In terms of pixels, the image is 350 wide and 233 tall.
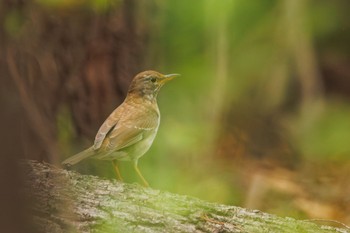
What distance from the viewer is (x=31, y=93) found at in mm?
2789

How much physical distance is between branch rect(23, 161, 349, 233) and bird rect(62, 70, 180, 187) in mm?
82

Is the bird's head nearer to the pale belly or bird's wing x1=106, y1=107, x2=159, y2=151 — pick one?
bird's wing x1=106, y1=107, x2=159, y2=151

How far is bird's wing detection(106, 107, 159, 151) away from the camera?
209cm

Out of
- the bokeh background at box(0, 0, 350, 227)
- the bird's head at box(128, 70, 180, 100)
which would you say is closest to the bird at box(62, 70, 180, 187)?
the bird's head at box(128, 70, 180, 100)

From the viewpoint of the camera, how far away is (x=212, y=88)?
13.8 ft

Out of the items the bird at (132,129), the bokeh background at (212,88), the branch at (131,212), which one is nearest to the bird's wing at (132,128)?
the bird at (132,129)

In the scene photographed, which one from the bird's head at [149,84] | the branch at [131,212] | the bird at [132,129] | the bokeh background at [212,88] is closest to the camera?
the branch at [131,212]

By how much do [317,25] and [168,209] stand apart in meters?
3.45

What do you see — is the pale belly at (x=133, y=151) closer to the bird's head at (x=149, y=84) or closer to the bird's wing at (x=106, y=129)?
the bird's wing at (x=106, y=129)

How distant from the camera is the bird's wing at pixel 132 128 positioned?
209 cm

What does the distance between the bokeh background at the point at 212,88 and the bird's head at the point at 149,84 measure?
0.25 m

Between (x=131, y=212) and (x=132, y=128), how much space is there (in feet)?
1.47

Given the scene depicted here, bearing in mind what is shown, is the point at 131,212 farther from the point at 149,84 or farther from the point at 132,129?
the point at 149,84

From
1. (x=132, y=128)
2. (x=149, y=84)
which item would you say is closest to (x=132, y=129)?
(x=132, y=128)
